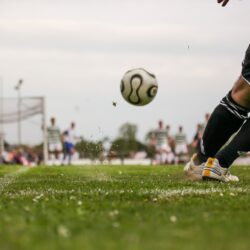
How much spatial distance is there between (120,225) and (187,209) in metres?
0.85

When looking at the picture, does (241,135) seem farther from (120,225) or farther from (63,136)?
(63,136)

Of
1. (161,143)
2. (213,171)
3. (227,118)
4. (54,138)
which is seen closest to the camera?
(227,118)

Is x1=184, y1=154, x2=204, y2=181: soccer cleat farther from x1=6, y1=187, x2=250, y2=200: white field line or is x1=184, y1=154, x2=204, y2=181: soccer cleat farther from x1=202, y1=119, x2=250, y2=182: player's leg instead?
x1=6, y1=187, x2=250, y2=200: white field line

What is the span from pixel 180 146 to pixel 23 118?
7.12 meters

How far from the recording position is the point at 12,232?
10.5 ft

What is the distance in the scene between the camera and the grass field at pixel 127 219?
9.51 feet

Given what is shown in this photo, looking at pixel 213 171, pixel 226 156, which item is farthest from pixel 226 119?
pixel 213 171

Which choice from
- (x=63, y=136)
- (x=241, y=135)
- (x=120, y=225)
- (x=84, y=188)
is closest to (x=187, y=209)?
(x=120, y=225)

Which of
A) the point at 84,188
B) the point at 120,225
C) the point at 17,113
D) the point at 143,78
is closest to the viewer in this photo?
the point at 120,225

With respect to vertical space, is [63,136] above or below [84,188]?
below

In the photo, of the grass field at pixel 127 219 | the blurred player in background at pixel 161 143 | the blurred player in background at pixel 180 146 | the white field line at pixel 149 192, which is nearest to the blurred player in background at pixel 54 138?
the blurred player in background at pixel 161 143

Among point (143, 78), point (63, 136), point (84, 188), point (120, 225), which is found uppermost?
point (143, 78)

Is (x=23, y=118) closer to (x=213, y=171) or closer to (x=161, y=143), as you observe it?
(x=161, y=143)

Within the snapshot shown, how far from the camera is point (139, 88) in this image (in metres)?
7.39
